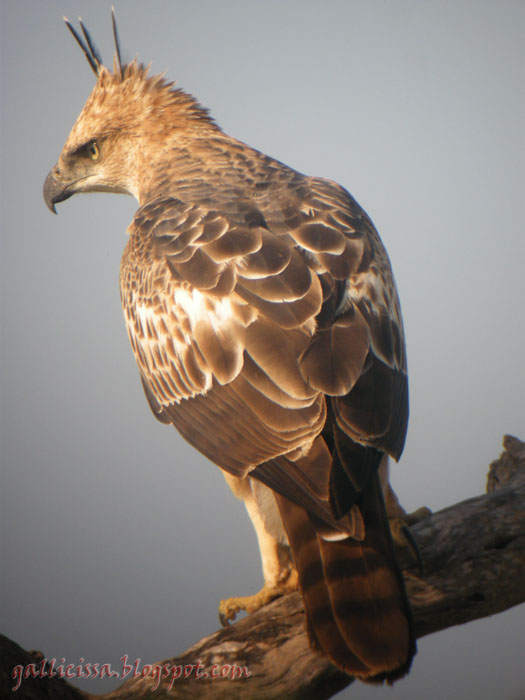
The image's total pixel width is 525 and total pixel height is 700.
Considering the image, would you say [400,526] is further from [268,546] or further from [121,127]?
[121,127]

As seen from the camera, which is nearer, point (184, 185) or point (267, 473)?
point (267, 473)

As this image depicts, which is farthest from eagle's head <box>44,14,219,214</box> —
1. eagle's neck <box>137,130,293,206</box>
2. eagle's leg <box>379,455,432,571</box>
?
eagle's leg <box>379,455,432,571</box>

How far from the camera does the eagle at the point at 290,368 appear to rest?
279cm

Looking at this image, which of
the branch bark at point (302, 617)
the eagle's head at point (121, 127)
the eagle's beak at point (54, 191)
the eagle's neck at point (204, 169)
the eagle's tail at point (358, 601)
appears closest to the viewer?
the eagle's tail at point (358, 601)

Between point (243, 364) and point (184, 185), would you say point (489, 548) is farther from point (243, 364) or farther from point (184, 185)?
point (184, 185)

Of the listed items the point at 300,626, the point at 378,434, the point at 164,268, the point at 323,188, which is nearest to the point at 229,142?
the point at 323,188

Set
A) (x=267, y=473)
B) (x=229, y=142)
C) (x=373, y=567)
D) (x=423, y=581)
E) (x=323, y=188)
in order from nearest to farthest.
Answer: (x=373, y=567) → (x=267, y=473) → (x=423, y=581) → (x=323, y=188) → (x=229, y=142)

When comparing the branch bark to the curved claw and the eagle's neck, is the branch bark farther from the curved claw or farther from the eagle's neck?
the eagle's neck

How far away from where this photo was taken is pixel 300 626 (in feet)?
11.0

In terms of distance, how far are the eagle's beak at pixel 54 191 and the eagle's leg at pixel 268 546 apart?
3086mm

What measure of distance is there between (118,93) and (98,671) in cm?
405

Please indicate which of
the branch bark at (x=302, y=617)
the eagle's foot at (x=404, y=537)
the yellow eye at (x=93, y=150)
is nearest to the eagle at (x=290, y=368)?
the eagle's foot at (x=404, y=537)

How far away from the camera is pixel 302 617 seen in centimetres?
343

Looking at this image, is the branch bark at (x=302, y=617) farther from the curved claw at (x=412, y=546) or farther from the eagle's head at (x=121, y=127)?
the eagle's head at (x=121, y=127)
